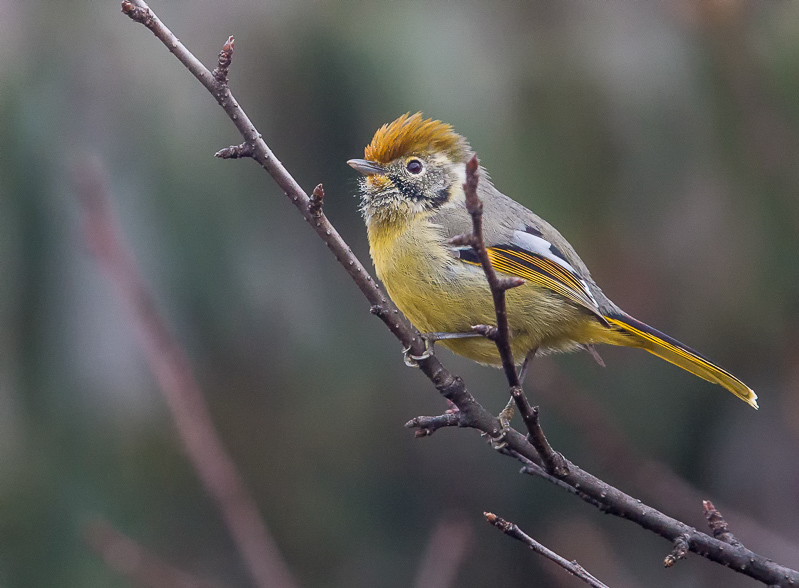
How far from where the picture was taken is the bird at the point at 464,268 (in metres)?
2.86

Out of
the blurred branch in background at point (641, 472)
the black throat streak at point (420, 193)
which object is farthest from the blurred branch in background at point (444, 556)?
the black throat streak at point (420, 193)

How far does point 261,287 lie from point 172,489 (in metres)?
1.12

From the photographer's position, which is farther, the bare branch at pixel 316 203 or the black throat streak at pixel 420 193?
the black throat streak at pixel 420 193

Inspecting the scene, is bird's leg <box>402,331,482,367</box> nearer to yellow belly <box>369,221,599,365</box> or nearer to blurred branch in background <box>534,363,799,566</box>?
yellow belly <box>369,221,599,365</box>

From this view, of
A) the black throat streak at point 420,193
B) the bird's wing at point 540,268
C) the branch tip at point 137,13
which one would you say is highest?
the branch tip at point 137,13

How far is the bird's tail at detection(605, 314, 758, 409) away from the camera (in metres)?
2.88

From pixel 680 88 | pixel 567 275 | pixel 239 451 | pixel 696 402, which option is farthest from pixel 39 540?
pixel 680 88

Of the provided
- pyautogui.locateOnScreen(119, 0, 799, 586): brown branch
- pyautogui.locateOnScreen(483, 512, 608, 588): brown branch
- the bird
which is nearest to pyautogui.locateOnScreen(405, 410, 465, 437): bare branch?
pyautogui.locateOnScreen(119, 0, 799, 586): brown branch

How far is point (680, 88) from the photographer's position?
434 cm

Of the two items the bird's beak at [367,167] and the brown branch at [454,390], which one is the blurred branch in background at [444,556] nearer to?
the brown branch at [454,390]

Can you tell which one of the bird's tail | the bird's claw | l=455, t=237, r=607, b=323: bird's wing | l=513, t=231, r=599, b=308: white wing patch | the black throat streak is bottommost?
the bird's claw

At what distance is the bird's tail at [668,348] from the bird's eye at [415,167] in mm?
889

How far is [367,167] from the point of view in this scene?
3205 mm

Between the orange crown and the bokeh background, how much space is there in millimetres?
755
